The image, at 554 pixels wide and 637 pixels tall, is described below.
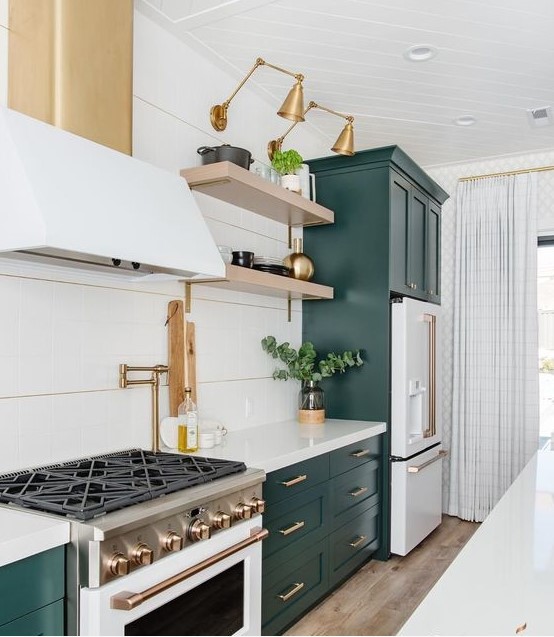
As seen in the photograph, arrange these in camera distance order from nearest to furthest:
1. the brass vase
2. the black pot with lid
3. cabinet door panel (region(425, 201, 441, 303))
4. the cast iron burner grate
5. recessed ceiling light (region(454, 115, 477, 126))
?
the cast iron burner grate
the black pot with lid
the brass vase
recessed ceiling light (region(454, 115, 477, 126))
cabinet door panel (region(425, 201, 441, 303))

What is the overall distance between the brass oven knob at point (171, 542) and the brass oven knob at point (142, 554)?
0.23ft

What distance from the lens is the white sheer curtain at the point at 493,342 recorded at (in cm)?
450

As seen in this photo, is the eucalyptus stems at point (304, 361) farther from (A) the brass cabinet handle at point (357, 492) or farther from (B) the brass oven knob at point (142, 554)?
(B) the brass oven knob at point (142, 554)

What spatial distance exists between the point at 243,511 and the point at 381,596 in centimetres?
143

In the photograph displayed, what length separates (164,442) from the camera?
2.62 m

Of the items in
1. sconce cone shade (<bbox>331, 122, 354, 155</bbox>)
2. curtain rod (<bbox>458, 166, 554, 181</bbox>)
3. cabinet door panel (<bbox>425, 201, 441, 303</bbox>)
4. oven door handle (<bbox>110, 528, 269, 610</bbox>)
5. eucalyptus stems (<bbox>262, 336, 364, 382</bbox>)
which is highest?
curtain rod (<bbox>458, 166, 554, 181</bbox>)

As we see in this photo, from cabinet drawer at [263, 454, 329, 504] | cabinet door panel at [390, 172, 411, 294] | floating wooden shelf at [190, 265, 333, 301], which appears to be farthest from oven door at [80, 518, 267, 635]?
cabinet door panel at [390, 172, 411, 294]

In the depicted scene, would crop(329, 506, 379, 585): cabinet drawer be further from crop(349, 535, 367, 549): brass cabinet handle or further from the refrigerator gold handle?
the refrigerator gold handle

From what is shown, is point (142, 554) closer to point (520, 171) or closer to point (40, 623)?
point (40, 623)

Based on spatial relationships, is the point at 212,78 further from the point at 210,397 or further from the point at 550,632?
the point at 550,632

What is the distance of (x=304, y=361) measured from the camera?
11.9 ft

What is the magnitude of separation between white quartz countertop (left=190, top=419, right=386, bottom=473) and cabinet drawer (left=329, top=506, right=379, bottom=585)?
45cm

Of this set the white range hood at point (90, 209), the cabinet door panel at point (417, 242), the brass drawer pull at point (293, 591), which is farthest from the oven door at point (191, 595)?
the cabinet door panel at point (417, 242)

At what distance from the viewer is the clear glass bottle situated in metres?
2.55
